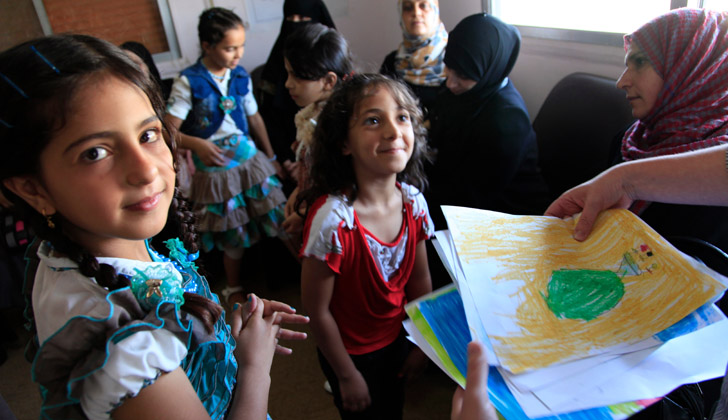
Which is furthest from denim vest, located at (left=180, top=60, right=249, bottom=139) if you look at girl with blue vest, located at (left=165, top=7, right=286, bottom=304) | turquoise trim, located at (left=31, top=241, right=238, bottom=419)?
turquoise trim, located at (left=31, top=241, right=238, bottom=419)

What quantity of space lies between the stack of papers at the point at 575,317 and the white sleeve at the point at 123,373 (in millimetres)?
364

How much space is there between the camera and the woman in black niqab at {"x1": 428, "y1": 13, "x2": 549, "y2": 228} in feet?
5.43

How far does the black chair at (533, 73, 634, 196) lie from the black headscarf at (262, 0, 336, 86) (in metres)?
1.41

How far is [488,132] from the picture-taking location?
5.44 ft

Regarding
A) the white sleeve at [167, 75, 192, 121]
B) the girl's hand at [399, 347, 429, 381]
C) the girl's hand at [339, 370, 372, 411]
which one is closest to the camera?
the girl's hand at [339, 370, 372, 411]

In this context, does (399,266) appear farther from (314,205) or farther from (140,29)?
(140,29)

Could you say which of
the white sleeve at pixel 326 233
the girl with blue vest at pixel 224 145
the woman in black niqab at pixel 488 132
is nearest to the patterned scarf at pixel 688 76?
the woman in black niqab at pixel 488 132

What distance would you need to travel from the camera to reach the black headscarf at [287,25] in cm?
253

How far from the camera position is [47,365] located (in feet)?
1.72

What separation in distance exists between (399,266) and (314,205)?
0.29m

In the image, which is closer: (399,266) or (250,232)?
(399,266)

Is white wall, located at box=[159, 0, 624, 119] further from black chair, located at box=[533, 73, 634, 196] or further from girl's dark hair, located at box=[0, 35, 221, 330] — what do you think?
girl's dark hair, located at box=[0, 35, 221, 330]

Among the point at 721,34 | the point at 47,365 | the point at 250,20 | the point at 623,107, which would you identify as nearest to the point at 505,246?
the point at 47,365

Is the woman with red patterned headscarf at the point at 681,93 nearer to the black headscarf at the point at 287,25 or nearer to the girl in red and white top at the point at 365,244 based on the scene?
the girl in red and white top at the point at 365,244
